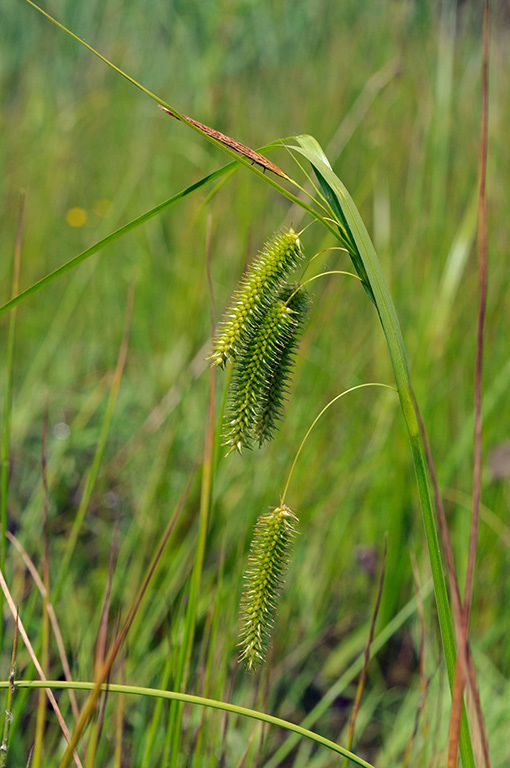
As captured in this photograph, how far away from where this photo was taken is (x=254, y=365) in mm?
825

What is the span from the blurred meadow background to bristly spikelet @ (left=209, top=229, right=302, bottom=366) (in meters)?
0.16

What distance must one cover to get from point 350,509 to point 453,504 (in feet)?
1.18

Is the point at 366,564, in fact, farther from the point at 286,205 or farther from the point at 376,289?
the point at 286,205

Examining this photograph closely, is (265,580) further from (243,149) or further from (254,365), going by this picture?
(243,149)

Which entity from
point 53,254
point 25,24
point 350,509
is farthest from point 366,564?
point 25,24

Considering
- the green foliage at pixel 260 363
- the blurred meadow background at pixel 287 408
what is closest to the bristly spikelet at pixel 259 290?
the green foliage at pixel 260 363

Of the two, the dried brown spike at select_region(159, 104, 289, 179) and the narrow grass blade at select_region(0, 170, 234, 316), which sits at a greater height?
the dried brown spike at select_region(159, 104, 289, 179)

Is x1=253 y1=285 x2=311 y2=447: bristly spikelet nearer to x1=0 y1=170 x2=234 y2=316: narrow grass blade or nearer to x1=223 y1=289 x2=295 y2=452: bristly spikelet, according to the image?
x1=223 y1=289 x2=295 y2=452: bristly spikelet

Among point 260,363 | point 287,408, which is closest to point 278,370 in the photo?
point 260,363

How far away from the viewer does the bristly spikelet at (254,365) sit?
0.82m

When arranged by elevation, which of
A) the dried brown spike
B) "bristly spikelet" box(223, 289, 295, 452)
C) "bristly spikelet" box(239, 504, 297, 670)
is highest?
the dried brown spike

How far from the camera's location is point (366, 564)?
2098 millimetres

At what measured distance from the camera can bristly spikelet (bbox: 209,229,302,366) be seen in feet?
2.72

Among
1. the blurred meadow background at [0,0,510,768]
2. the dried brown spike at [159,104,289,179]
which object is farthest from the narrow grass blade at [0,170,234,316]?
the blurred meadow background at [0,0,510,768]
